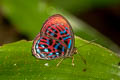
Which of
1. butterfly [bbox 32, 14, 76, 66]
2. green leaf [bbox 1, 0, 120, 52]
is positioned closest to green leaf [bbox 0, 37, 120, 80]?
butterfly [bbox 32, 14, 76, 66]

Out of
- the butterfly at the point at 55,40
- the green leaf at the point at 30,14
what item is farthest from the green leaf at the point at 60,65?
the green leaf at the point at 30,14

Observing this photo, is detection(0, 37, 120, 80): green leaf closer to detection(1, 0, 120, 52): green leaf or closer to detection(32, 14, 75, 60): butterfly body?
detection(32, 14, 75, 60): butterfly body

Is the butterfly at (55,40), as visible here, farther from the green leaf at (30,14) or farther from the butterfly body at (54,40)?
the green leaf at (30,14)

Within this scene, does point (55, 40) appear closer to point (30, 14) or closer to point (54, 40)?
point (54, 40)

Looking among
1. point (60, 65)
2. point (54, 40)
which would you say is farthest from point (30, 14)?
point (60, 65)

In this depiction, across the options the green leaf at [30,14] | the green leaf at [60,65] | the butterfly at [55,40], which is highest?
the green leaf at [30,14]

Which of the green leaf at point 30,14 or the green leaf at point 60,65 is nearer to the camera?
the green leaf at point 60,65

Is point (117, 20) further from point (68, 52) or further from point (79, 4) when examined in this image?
point (68, 52)

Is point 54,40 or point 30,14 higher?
point 30,14
